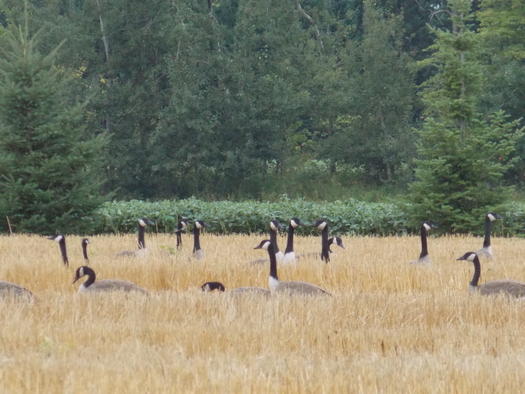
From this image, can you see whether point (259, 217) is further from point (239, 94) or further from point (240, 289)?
point (239, 94)

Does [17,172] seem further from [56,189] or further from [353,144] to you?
[353,144]

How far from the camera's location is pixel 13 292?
7984 millimetres

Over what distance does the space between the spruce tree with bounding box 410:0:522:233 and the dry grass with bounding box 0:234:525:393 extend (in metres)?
10.0

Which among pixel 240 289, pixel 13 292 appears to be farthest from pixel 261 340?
pixel 13 292

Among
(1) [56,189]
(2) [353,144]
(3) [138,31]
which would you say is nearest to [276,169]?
(2) [353,144]

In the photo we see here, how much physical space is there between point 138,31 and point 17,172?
64.3 feet

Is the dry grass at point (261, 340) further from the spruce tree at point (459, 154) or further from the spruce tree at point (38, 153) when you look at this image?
the spruce tree at point (459, 154)

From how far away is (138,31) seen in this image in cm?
3728

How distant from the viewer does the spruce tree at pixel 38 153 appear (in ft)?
63.2

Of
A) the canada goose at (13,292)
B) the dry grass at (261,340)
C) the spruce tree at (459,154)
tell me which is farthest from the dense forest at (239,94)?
the canada goose at (13,292)

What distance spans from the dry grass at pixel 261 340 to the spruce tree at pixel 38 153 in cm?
937

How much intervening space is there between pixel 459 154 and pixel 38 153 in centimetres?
1185

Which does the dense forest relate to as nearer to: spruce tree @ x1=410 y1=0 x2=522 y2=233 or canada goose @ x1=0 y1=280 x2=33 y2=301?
spruce tree @ x1=410 y1=0 x2=522 y2=233

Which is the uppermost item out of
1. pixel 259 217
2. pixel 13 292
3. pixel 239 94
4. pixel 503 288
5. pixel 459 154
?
pixel 239 94
